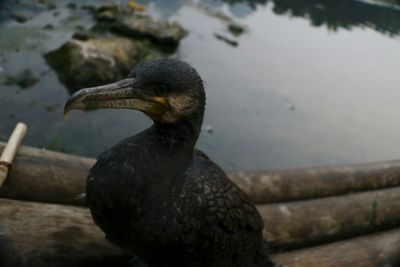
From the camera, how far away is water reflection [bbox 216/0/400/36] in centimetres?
1333

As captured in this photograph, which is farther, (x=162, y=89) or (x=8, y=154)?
(x=8, y=154)

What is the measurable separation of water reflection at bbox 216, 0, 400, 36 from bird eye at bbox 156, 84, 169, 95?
10.6 metres

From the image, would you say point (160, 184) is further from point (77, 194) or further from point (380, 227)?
point (380, 227)

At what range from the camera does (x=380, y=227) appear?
152 inches

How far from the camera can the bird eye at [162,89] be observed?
216cm

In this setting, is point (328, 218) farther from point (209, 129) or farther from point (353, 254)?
point (209, 129)

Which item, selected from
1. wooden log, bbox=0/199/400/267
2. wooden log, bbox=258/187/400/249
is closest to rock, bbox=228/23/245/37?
wooden log, bbox=258/187/400/249

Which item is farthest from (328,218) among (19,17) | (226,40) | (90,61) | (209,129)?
(226,40)

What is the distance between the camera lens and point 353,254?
3.37 meters

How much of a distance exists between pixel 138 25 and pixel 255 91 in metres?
2.56

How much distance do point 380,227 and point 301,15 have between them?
1064 cm

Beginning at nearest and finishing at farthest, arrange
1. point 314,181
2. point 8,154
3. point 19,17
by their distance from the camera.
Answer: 1. point 8,154
2. point 314,181
3. point 19,17

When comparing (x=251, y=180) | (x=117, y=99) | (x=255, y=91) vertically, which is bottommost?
(x=255, y=91)

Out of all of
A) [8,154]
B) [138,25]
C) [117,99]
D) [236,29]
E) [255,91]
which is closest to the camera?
[117,99]
